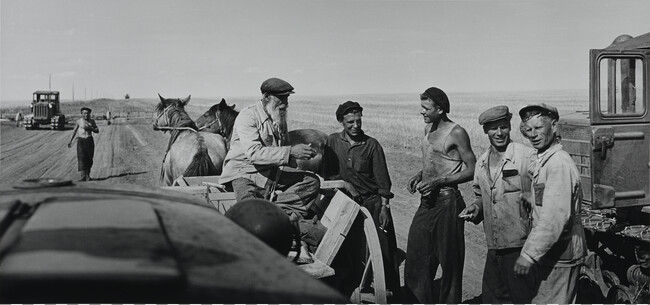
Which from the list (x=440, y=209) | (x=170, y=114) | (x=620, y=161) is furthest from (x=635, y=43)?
(x=170, y=114)

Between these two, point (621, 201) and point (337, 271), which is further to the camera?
point (621, 201)

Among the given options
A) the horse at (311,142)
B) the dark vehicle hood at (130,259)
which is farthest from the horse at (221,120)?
the dark vehicle hood at (130,259)

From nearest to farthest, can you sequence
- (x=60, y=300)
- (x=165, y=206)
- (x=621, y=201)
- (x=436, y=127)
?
(x=60, y=300) < (x=165, y=206) < (x=436, y=127) < (x=621, y=201)

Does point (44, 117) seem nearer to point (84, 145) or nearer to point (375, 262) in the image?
point (84, 145)

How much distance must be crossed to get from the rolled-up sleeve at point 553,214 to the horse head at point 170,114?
800cm

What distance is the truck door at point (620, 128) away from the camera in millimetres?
6281

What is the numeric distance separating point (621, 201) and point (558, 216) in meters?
2.99

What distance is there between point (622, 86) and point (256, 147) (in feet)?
13.9

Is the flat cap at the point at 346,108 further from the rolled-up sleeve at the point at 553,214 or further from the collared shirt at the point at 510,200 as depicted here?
the rolled-up sleeve at the point at 553,214

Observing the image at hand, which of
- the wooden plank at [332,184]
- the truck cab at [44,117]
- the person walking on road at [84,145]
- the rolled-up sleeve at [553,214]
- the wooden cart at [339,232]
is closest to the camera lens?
the rolled-up sleeve at [553,214]

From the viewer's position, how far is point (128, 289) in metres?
1.61

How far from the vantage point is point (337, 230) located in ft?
15.8

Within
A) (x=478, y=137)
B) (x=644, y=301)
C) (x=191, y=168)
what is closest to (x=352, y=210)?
(x=644, y=301)

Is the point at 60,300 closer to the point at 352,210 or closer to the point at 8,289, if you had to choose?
the point at 8,289
